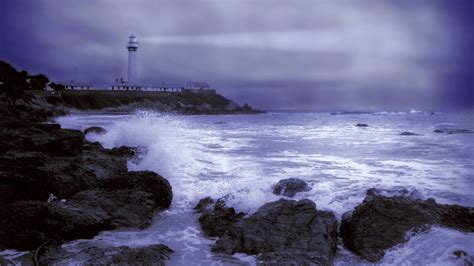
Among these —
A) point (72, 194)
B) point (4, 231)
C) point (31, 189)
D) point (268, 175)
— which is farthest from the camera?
point (268, 175)

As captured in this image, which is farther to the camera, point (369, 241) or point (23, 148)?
point (23, 148)

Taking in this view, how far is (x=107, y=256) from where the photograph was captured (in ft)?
15.1

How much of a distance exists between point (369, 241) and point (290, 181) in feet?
10.8

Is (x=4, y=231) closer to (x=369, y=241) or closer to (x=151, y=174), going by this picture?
(x=151, y=174)

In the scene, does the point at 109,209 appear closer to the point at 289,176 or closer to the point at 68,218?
the point at 68,218

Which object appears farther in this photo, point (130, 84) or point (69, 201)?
point (130, 84)

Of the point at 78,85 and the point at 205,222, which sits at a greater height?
the point at 78,85

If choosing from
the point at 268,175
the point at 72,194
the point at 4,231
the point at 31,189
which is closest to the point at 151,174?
the point at 72,194

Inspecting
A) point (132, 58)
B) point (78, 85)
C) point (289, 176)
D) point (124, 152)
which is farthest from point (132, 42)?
point (289, 176)

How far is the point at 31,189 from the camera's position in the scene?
6430 mm

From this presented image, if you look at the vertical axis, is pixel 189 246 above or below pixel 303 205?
below

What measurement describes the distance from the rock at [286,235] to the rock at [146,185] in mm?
2385

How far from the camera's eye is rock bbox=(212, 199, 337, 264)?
4738mm

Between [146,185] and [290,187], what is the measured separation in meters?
3.11
